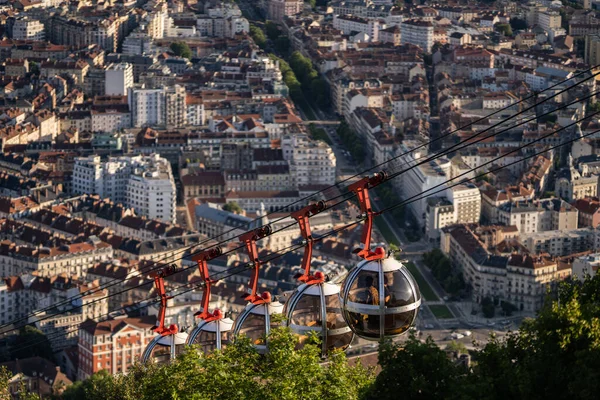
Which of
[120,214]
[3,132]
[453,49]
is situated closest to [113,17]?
[453,49]

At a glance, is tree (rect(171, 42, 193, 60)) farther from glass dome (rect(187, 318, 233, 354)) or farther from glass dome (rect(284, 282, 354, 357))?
glass dome (rect(284, 282, 354, 357))

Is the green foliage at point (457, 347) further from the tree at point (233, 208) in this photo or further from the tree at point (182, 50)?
the tree at point (182, 50)

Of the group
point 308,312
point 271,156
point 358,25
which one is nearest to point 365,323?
point 308,312

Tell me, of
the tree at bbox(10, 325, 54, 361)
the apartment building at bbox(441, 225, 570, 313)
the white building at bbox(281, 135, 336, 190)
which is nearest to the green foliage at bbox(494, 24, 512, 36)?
the white building at bbox(281, 135, 336, 190)

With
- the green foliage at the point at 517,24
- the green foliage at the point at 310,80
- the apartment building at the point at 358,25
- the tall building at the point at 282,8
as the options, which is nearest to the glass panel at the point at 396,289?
the green foliage at the point at 310,80

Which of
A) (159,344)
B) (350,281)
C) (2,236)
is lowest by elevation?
(2,236)

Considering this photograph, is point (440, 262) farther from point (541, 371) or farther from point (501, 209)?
point (541, 371)

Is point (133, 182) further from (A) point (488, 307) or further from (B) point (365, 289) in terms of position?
(B) point (365, 289)
